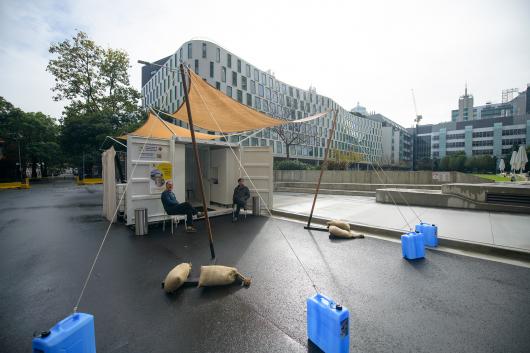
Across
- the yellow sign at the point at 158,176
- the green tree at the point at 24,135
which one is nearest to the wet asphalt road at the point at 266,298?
the yellow sign at the point at 158,176

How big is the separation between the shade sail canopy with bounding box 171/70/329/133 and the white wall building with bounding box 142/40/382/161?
2250 cm

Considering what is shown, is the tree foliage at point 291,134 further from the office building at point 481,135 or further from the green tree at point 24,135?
the office building at point 481,135

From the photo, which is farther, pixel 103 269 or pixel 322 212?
pixel 322 212

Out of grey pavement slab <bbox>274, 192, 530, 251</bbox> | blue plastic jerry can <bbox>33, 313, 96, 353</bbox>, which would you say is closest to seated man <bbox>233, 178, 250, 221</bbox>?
grey pavement slab <bbox>274, 192, 530, 251</bbox>

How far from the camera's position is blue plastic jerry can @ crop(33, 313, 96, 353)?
6.02 feet

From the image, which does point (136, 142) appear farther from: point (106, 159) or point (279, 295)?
point (279, 295)

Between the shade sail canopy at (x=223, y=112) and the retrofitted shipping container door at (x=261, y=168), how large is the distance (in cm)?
111

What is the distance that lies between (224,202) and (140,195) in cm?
383

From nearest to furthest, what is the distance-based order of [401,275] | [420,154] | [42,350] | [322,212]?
[42,350]
[401,275]
[322,212]
[420,154]

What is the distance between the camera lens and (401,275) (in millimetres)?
4340

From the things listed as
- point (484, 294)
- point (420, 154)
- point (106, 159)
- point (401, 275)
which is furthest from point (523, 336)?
point (420, 154)

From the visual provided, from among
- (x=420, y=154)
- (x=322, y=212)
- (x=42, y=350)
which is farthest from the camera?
(x=420, y=154)

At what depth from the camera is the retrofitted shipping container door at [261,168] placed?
34.6 ft

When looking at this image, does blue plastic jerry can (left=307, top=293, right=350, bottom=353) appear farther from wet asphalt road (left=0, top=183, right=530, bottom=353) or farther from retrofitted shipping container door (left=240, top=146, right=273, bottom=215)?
retrofitted shipping container door (left=240, top=146, right=273, bottom=215)
